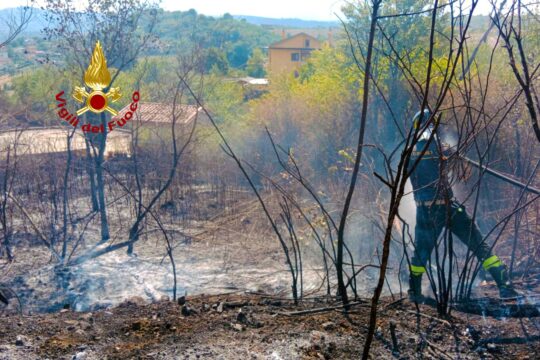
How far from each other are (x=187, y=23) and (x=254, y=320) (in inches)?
2631

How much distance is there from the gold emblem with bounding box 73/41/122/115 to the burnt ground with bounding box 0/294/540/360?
650 cm

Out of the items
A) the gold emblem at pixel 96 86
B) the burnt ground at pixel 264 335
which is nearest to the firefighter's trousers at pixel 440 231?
the burnt ground at pixel 264 335

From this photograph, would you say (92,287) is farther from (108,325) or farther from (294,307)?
(294,307)

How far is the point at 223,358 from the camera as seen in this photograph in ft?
11.2

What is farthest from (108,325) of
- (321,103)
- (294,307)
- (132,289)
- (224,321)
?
(321,103)

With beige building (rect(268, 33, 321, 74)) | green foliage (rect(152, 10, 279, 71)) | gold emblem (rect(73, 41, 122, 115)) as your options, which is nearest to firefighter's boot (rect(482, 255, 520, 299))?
gold emblem (rect(73, 41, 122, 115))

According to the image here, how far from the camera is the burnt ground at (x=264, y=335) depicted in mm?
3512

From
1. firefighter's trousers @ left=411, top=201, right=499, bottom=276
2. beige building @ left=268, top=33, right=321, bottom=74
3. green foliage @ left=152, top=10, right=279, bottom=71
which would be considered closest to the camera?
firefighter's trousers @ left=411, top=201, right=499, bottom=276

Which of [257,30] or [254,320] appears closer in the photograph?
[254,320]

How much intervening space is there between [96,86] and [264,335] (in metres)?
7.93

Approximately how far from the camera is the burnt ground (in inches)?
138

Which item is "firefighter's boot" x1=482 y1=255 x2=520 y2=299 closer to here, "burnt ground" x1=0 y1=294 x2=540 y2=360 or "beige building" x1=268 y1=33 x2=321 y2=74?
"burnt ground" x1=0 y1=294 x2=540 y2=360

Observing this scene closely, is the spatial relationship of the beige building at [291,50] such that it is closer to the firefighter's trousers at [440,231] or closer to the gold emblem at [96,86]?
the gold emblem at [96,86]

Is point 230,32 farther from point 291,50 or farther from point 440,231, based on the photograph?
point 440,231
